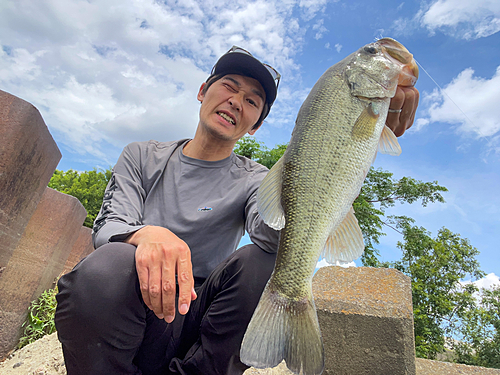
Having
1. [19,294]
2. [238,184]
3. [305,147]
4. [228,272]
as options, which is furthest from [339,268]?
[19,294]

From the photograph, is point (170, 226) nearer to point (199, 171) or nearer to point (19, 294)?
point (199, 171)

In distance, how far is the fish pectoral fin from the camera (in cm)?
151

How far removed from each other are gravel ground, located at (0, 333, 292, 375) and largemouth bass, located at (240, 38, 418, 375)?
2.38m

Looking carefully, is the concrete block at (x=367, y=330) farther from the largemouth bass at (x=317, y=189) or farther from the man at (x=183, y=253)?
the largemouth bass at (x=317, y=189)

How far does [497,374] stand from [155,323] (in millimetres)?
4369

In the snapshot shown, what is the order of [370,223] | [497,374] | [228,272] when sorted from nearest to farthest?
[228,272] → [497,374] → [370,223]

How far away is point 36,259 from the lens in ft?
14.6

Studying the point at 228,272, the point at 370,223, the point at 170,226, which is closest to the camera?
the point at 228,272

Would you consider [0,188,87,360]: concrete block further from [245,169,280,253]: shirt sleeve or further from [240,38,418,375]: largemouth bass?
[240,38,418,375]: largemouth bass

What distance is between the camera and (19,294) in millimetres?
4285

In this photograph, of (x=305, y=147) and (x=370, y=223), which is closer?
(x=305, y=147)

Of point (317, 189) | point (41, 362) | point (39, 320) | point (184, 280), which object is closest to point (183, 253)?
point (184, 280)

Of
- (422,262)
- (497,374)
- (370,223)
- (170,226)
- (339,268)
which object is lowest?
(497,374)

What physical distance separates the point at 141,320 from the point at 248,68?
1870 millimetres
